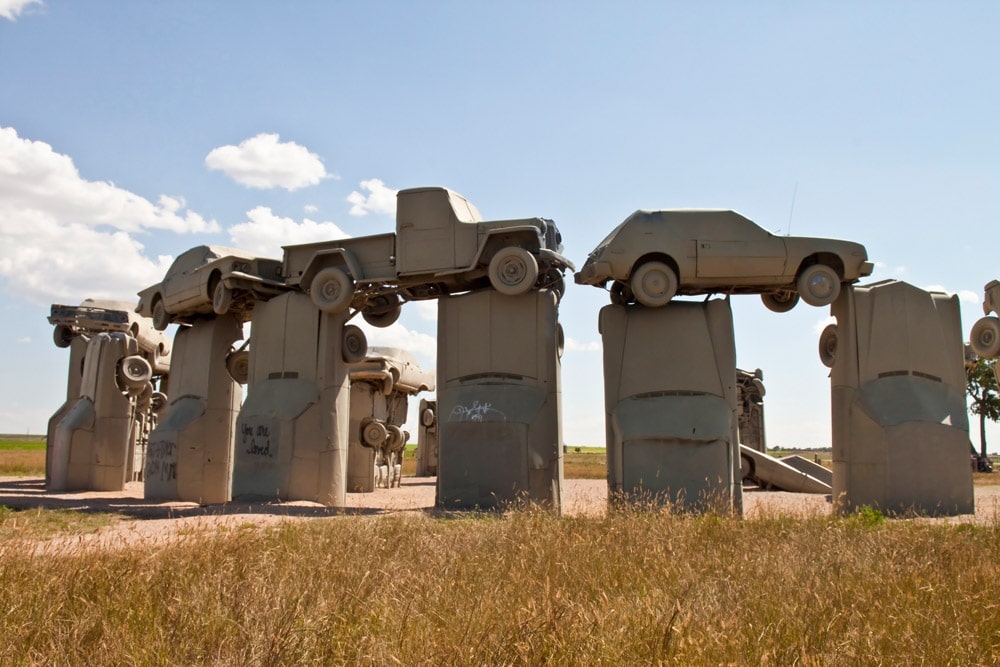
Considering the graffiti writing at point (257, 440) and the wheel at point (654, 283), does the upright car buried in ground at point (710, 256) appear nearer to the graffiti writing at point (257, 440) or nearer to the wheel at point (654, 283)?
the wheel at point (654, 283)

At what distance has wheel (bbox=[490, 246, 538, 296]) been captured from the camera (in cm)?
1561

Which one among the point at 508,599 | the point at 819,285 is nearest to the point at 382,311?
the point at 819,285

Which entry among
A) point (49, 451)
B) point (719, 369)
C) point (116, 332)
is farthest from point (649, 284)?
point (49, 451)

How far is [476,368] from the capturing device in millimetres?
16078

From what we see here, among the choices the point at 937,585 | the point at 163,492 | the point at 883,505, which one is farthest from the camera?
the point at 163,492

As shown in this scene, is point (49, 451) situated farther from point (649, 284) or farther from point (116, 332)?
point (649, 284)

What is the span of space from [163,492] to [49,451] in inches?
246

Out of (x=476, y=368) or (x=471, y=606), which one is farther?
(x=476, y=368)

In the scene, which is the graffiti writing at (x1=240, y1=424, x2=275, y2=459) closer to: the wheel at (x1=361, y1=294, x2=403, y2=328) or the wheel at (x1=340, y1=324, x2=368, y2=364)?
the wheel at (x1=340, y1=324, x2=368, y2=364)

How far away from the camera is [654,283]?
593 inches

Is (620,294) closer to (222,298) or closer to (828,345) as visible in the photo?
(828,345)

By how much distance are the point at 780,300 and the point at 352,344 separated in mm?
8691

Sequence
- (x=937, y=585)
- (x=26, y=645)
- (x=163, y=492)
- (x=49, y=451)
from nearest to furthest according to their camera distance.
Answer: (x=26, y=645), (x=937, y=585), (x=163, y=492), (x=49, y=451)

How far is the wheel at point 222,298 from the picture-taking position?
62.8 ft
